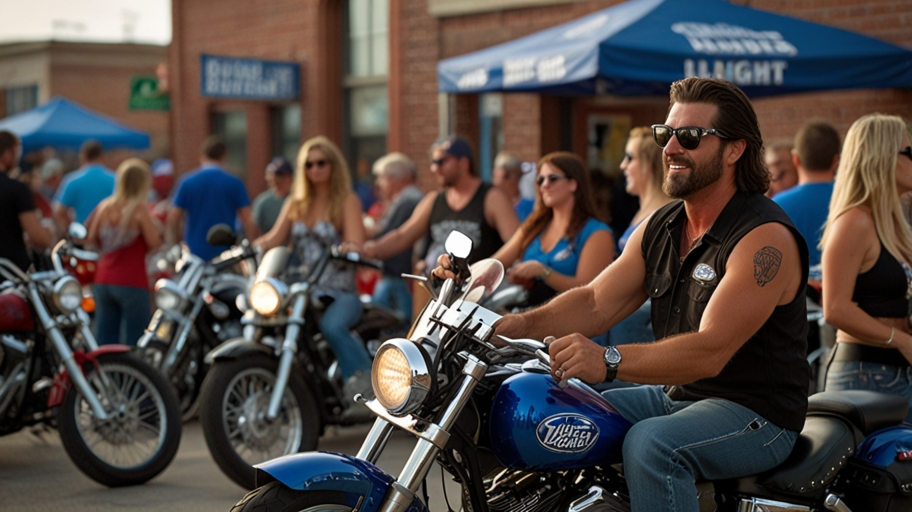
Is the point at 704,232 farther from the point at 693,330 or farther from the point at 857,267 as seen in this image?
the point at 857,267

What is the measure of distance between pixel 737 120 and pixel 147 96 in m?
16.6

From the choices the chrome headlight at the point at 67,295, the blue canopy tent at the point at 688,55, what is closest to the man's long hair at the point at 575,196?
the blue canopy tent at the point at 688,55

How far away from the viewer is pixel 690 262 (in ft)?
11.0

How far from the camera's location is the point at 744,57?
8219mm

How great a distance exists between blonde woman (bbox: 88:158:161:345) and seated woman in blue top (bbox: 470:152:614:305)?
328 centimetres

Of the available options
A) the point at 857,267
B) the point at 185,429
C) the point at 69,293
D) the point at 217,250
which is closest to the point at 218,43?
the point at 217,250

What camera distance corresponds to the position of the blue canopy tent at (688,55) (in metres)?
7.94

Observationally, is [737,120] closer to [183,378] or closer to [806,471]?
[806,471]

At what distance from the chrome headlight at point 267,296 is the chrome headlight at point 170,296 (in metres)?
1.42

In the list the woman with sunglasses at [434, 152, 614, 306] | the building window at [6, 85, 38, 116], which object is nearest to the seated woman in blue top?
the woman with sunglasses at [434, 152, 614, 306]

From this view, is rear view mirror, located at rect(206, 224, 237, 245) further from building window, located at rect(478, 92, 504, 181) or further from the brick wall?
building window, located at rect(478, 92, 504, 181)

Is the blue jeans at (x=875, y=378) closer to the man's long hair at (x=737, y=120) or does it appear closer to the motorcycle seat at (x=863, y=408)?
the motorcycle seat at (x=863, y=408)

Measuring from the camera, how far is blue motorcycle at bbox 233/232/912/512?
113 inches

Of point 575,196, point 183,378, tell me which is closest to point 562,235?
point 575,196
